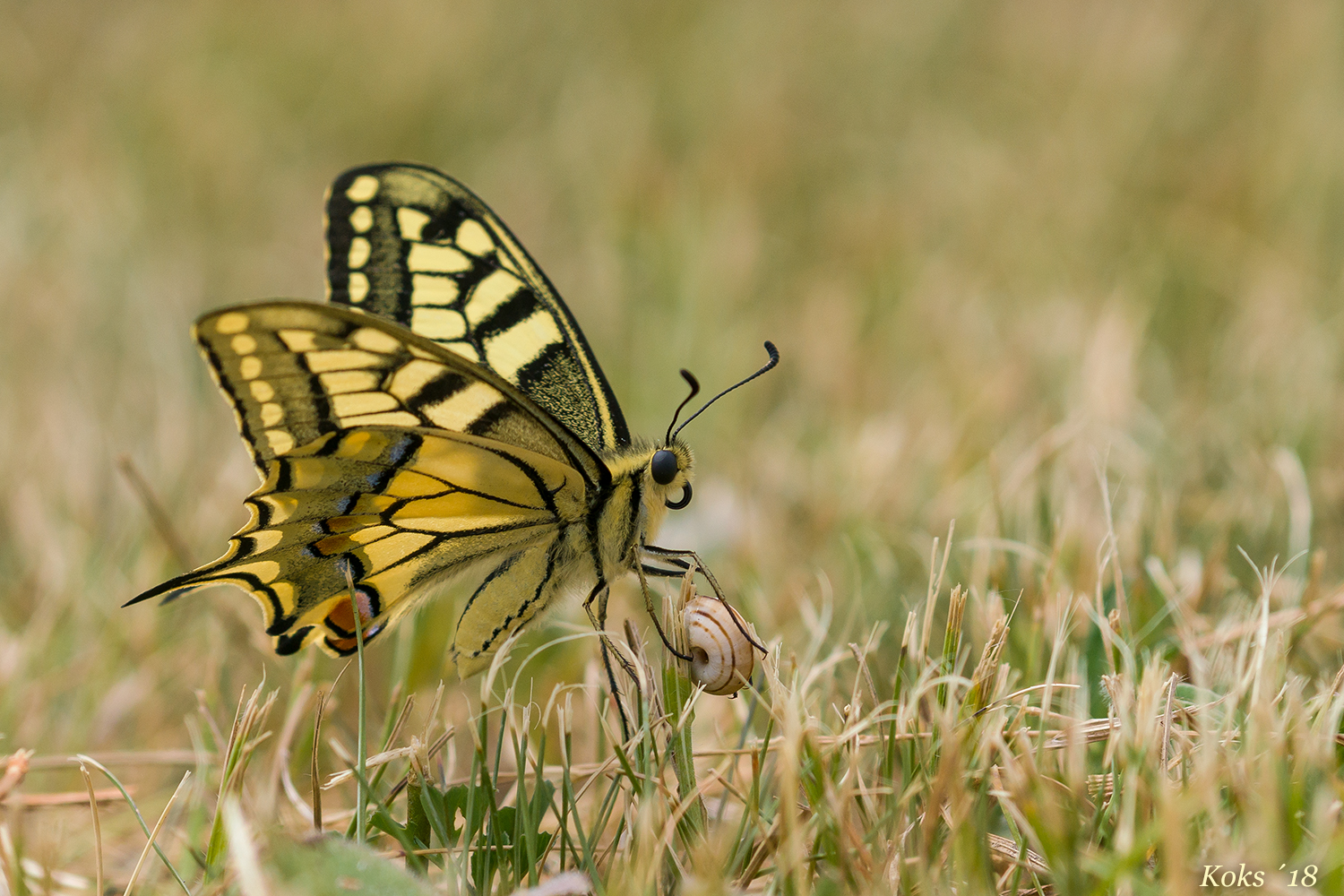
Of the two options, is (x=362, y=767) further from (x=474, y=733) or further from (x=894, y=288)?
(x=894, y=288)

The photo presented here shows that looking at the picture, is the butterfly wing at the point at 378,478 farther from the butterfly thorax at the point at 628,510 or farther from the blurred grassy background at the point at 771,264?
the blurred grassy background at the point at 771,264

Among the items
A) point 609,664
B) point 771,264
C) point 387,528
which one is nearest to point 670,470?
point 609,664

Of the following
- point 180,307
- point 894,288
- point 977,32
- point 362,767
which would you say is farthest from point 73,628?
point 977,32

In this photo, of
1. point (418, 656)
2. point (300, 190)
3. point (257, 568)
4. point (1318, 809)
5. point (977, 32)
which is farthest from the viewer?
point (977, 32)

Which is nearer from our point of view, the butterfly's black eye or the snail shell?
the snail shell

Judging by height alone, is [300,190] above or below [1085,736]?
above

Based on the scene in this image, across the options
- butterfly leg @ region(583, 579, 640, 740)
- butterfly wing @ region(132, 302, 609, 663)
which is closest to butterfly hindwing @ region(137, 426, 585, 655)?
butterfly wing @ region(132, 302, 609, 663)

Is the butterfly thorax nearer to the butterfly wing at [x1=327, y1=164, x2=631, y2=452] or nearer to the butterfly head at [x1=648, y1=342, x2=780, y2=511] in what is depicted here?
the butterfly head at [x1=648, y1=342, x2=780, y2=511]

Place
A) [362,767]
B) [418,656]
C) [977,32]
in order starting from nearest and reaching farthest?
[362,767]
[418,656]
[977,32]
